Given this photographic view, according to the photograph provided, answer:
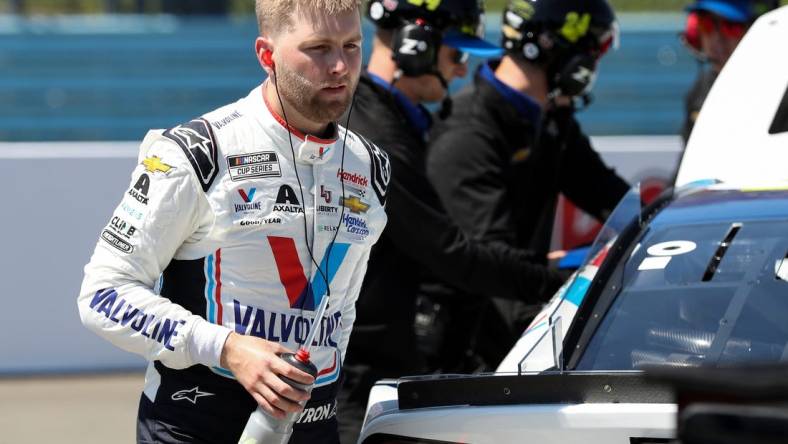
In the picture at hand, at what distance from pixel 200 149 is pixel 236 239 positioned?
0.64 ft

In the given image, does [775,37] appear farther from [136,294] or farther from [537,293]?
[136,294]

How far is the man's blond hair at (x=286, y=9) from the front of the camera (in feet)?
8.48

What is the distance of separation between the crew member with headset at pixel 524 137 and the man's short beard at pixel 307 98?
172 centimetres

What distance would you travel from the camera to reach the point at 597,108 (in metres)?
11.4

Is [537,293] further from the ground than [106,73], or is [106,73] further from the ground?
[537,293]

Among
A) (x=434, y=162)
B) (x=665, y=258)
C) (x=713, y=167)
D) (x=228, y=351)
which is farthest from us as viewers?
(x=434, y=162)

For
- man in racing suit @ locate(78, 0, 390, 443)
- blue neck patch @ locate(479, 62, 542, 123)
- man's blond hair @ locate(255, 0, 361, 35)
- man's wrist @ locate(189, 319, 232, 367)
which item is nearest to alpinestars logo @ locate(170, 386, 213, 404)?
man in racing suit @ locate(78, 0, 390, 443)

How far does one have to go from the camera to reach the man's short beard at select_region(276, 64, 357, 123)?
103 inches

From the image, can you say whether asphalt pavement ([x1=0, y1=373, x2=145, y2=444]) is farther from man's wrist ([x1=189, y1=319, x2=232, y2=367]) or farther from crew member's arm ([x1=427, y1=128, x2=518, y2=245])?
man's wrist ([x1=189, y1=319, x2=232, y2=367])

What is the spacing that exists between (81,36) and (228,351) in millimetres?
9340

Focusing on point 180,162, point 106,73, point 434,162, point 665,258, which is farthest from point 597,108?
point 180,162

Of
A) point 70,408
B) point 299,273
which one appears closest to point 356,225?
point 299,273

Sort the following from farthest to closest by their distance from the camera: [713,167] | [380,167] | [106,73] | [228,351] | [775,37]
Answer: [106,73] < [775,37] < [713,167] < [380,167] < [228,351]

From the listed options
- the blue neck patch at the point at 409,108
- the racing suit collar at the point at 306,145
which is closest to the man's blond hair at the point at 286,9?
the racing suit collar at the point at 306,145
